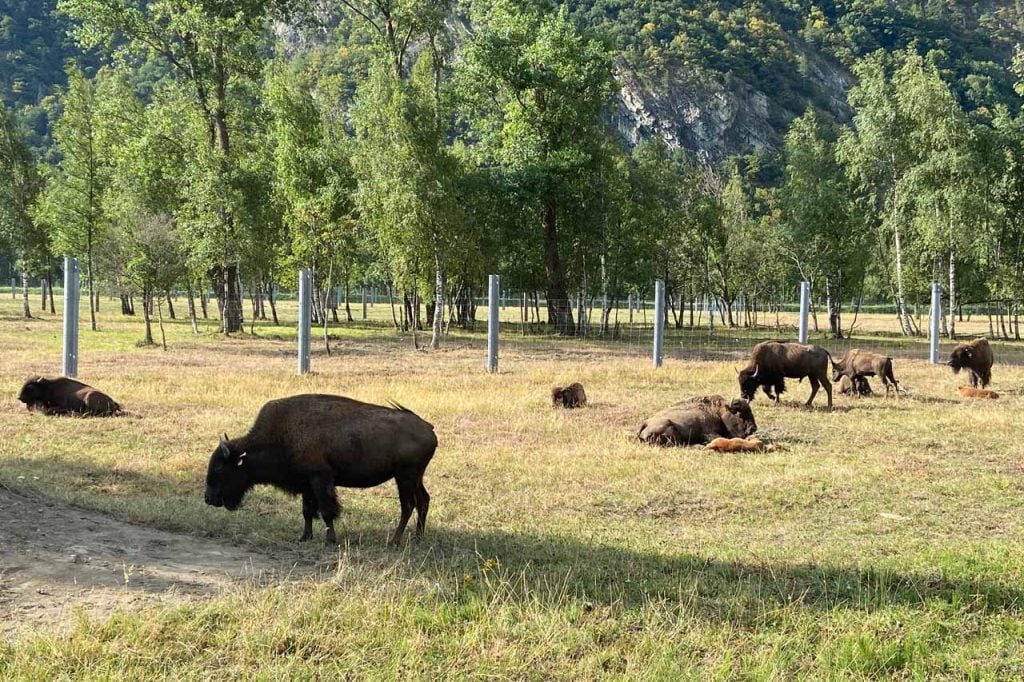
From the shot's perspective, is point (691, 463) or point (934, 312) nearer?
point (691, 463)

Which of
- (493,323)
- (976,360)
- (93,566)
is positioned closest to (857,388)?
(976,360)

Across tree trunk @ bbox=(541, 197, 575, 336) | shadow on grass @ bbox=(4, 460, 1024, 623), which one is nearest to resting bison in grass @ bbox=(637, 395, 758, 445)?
shadow on grass @ bbox=(4, 460, 1024, 623)

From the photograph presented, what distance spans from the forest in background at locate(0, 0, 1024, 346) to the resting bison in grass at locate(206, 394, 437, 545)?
25.0 meters

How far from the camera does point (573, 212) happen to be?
146 feet

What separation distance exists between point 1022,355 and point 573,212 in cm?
2119

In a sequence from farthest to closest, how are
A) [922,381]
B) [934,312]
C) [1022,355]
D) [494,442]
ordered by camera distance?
[1022,355] < [934,312] < [922,381] < [494,442]

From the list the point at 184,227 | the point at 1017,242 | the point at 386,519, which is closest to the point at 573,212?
the point at 184,227

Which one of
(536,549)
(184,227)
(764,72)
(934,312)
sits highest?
(764,72)

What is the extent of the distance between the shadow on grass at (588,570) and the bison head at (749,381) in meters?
9.69

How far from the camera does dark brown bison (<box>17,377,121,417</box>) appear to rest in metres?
14.4

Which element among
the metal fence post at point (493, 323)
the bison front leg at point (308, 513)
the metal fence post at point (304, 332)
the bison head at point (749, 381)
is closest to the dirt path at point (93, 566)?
the bison front leg at point (308, 513)

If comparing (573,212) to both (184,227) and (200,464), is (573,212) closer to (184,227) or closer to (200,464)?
(184,227)

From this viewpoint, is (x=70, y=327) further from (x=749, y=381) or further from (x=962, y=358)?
(x=962, y=358)

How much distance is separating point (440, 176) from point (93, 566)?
28850mm
